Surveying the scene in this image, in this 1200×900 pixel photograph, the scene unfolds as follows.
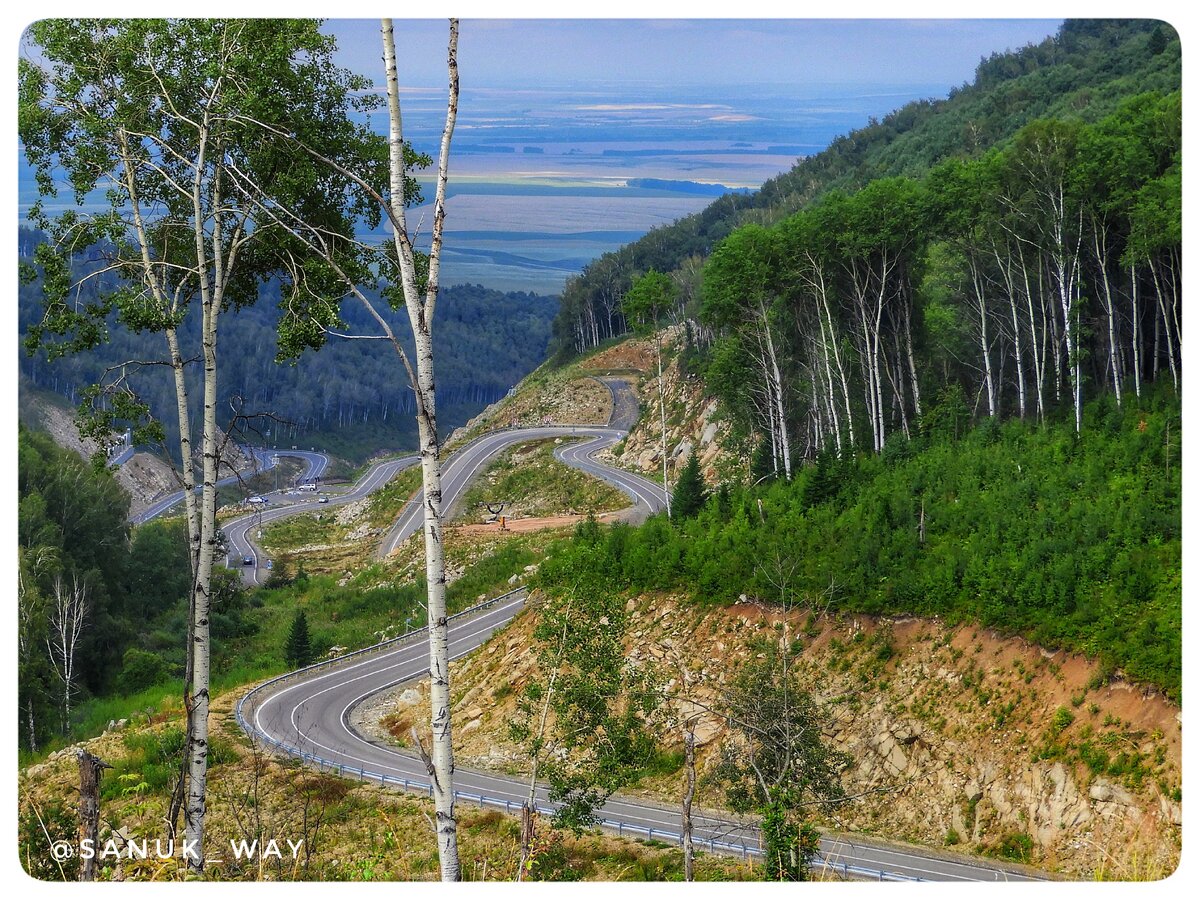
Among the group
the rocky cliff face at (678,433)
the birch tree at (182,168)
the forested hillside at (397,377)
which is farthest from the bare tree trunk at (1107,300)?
the forested hillside at (397,377)

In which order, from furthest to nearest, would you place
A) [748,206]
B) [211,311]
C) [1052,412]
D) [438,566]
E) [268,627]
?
[748,206] → [268,627] → [1052,412] → [211,311] → [438,566]

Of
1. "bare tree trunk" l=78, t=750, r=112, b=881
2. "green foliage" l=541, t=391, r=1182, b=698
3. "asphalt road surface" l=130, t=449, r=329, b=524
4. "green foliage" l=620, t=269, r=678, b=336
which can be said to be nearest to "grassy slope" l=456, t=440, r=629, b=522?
"green foliage" l=620, t=269, r=678, b=336

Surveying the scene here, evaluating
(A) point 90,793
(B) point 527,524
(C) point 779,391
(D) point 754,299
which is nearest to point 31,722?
(A) point 90,793

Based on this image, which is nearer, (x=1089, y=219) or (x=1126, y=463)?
(x=1126, y=463)

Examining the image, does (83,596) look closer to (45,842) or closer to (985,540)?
(45,842)

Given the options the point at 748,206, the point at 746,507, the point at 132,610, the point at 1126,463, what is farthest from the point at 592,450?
the point at 748,206

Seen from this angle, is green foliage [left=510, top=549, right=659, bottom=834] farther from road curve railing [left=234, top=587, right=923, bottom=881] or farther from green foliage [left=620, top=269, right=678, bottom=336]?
green foliage [left=620, top=269, right=678, bottom=336]

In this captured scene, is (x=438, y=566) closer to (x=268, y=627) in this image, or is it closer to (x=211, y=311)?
(x=211, y=311)
